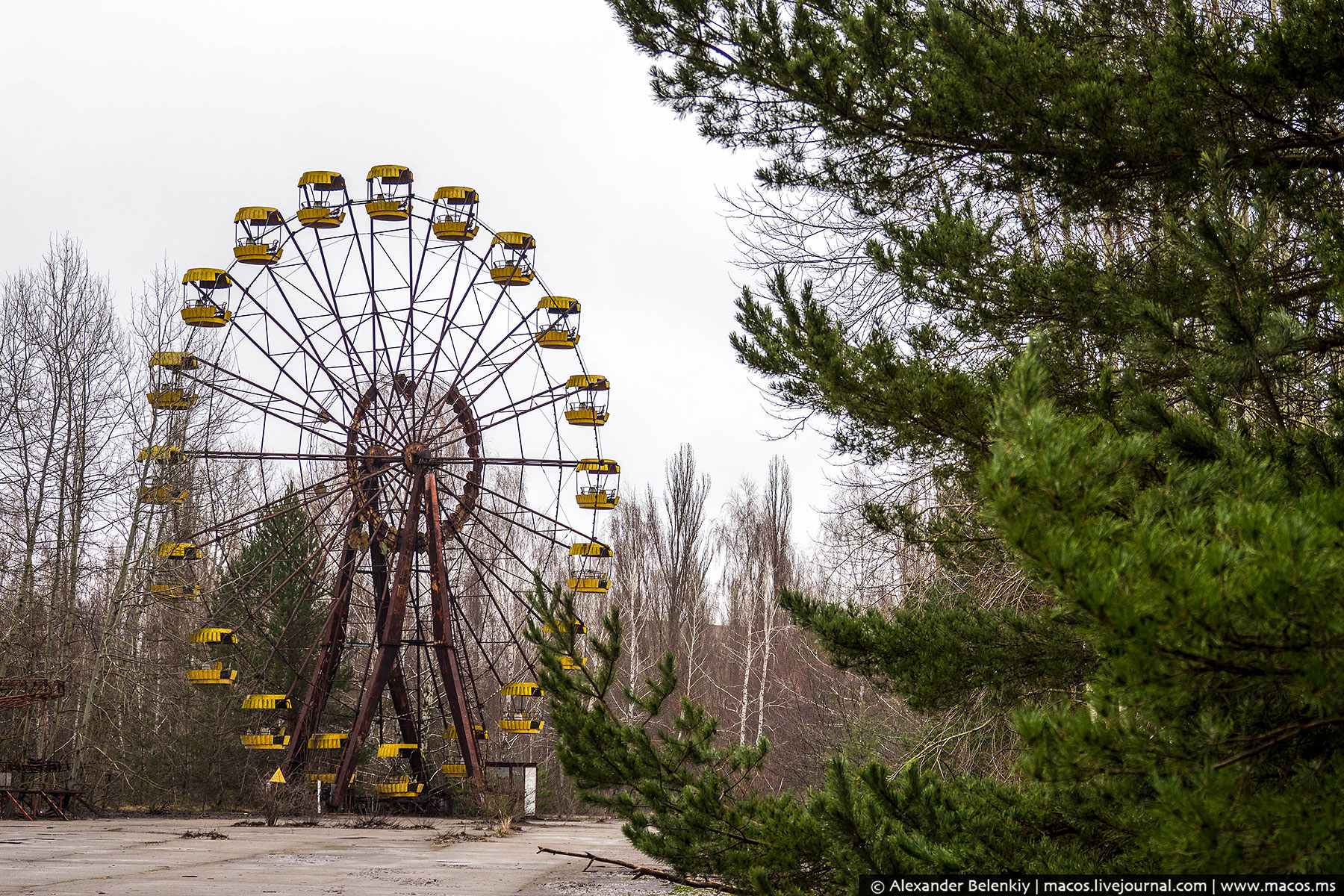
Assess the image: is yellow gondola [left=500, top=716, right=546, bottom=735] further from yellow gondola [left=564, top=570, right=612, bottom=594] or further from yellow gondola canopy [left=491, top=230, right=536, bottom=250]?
yellow gondola canopy [left=491, top=230, right=536, bottom=250]

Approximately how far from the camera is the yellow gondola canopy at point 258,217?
58.0 ft

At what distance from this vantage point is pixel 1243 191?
13.8 ft

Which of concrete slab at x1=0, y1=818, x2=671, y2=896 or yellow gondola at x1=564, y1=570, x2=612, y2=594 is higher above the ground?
yellow gondola at x1=564, y1=570, x2=612, y2=594

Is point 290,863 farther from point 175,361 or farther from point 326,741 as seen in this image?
point 175,361

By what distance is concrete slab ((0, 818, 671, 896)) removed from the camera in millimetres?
6473

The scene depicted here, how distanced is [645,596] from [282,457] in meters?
14.6

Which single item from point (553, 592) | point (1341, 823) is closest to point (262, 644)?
point (553, 592)

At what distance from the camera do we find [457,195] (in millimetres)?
17609

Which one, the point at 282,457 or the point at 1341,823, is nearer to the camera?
the point at 1341,823

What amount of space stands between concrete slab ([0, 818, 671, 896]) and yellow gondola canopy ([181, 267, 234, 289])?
29.1 ft

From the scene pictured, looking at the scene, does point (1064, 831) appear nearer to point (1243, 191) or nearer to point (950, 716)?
point (1243, 191)

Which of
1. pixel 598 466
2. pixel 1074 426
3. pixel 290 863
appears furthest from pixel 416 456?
pixel 1074 426

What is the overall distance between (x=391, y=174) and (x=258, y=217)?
2419mm

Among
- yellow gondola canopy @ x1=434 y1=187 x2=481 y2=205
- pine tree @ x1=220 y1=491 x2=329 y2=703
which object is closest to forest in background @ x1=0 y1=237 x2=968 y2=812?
pine tree @ x1=220 y1=491 x2=329 y2=703
